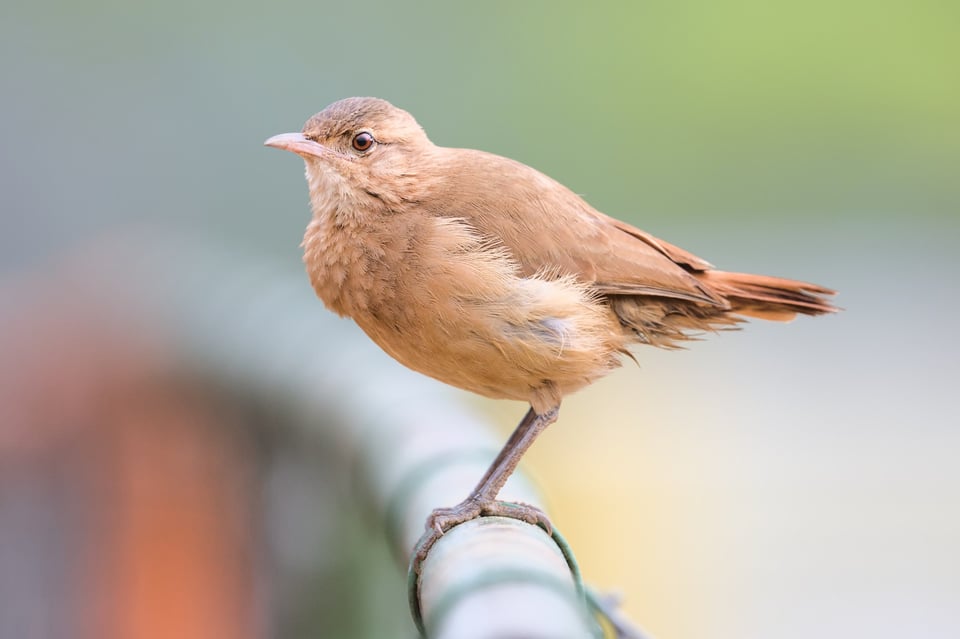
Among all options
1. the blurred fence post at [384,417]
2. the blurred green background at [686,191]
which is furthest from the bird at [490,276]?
the blurred green background at [686,191]

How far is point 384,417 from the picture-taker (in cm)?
328

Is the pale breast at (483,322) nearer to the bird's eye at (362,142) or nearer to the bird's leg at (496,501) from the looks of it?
the bird's leg at (496,501)

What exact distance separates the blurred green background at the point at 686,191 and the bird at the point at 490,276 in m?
2.12

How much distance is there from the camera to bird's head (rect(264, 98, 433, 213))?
3283 mm

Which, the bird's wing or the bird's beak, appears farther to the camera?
the bird's beak

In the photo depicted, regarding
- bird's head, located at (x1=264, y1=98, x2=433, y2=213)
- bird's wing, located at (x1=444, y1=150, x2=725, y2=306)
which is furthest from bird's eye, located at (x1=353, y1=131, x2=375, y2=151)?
bird's wing, located at (x1=444, y1=150, x2=725, y2=306)

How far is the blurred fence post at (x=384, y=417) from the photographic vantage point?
5.86 feet

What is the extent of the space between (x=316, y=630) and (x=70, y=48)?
635cm

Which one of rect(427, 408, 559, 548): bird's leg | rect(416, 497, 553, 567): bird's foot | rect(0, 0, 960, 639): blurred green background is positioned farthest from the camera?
rect(0, 0, 960, 639): blurred green background

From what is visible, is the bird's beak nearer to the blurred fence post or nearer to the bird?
the bird

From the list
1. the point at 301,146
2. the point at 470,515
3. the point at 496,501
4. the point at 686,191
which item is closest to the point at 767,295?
the point at 496,501

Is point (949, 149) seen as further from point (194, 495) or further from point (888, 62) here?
point (194, 495)

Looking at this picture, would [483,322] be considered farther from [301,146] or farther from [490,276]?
[301,146]

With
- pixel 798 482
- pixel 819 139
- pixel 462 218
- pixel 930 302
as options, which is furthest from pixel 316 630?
pixel 819 139
